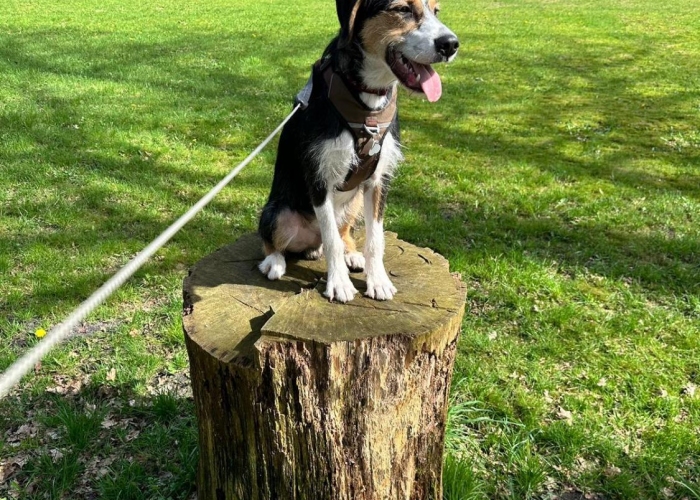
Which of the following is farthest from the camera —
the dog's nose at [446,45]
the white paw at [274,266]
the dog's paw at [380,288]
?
the white paw at [274,266]

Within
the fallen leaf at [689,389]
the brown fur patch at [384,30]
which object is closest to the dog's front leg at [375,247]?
the brown fur patch at [384,30]

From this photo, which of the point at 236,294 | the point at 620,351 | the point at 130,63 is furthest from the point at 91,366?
the point at 130,63

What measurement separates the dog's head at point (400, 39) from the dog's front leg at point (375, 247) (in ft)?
2.06

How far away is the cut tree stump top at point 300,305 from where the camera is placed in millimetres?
2381

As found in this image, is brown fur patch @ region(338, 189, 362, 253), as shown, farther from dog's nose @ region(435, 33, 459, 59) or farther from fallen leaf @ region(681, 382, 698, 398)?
fallen leaf @ region(681, 382, 698, 398)

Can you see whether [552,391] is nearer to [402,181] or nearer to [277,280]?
[277,280]

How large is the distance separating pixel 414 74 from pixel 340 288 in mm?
1065

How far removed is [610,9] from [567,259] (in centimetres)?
1911

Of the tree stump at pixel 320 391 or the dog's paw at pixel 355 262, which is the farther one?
the dog's paw at pixel 355 262

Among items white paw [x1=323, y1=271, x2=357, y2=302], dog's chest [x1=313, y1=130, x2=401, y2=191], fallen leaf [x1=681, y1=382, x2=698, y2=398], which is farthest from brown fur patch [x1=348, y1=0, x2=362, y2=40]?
fallen leaf [x1=681, y1=382, x2=698, y2=398]

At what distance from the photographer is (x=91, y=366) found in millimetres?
3963

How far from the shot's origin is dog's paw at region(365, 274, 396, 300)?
2.74 meters

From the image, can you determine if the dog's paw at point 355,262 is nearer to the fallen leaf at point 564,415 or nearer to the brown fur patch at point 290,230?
the brown fur patch at point 290,230

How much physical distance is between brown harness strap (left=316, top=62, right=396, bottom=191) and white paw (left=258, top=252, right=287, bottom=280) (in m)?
0.57
